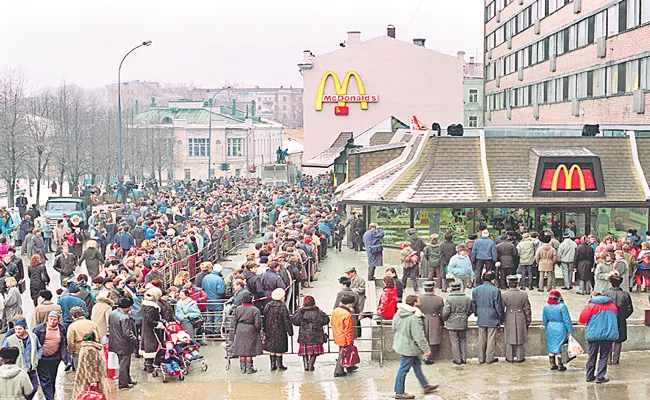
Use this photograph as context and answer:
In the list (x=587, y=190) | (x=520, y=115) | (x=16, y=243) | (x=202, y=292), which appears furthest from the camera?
(x=520, y=115)

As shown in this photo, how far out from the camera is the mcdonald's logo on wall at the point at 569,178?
2452cm

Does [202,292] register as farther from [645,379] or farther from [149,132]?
[149,132]

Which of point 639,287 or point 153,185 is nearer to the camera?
point 639,287

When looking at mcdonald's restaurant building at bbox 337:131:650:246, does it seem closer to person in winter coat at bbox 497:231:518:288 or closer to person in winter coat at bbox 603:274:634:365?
person in winter coat at bbox 497:231:518:288

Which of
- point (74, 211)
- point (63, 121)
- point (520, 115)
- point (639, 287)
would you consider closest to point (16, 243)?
point (74, 211)

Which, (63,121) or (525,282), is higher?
(63,121)

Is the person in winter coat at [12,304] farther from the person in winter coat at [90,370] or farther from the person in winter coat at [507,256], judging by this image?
the person in winter coat at [507,256]

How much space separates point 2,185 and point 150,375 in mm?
75855

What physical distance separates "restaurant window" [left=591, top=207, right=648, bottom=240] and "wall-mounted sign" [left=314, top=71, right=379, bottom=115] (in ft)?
166

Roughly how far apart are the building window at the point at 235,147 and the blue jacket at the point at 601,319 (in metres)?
97.3

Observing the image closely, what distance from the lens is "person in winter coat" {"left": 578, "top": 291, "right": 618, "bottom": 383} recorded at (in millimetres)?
14211

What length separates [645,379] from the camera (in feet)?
48.1

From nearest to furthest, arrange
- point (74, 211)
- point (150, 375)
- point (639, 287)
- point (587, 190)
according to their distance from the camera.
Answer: point (150, 375)
point (639, 287)
point (587, 190)
point (74, 211)

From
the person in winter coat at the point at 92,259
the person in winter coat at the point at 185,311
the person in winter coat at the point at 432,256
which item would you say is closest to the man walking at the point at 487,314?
the person in winter coat at the point at 185,311
